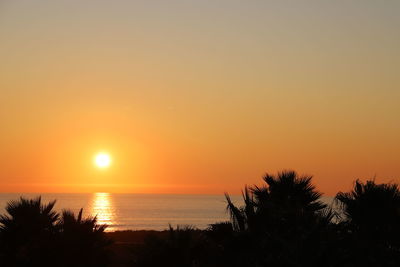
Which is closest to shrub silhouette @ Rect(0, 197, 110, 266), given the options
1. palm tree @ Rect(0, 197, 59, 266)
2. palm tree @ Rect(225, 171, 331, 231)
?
palm tree @ Rect(0, 197, 59, 266)

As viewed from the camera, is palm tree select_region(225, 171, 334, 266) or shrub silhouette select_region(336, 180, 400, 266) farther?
shrub silhouette select_region(336, 180, 400, 266)

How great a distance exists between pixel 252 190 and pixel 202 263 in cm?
496

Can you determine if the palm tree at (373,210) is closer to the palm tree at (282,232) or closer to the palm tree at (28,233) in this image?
the palm tree at (282,232)

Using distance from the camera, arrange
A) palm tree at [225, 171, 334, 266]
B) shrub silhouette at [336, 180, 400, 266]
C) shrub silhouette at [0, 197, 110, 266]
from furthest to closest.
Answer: shrub silhouette at [0, 197, 110, 266] → shrub silhouette at [336, 180, 400, 266] → palm tree at [225, 171, 334, 266]

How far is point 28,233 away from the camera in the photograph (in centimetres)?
1945

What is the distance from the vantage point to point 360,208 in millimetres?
17875

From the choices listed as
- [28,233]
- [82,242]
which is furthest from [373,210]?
[28,233]

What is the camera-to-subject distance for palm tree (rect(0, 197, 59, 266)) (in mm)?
18047

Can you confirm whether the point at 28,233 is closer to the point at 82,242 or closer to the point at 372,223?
the point at 82,242

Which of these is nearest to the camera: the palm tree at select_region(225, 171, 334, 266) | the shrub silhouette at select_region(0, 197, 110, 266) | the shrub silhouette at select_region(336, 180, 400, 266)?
the palm tree at select_region(225, 171, 334, 266)

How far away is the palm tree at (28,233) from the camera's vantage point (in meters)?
18.0

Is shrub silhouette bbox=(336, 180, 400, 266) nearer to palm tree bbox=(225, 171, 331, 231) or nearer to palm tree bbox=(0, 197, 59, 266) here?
palm tree bbox=(225, 171, 331, 231)

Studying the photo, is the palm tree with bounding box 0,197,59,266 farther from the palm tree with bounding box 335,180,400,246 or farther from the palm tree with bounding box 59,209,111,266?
the palm tree with bounding box 335,180,400,246

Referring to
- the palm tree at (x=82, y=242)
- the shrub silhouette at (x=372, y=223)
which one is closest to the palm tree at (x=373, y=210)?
the shrub silhouette at (x=372, y=223)
